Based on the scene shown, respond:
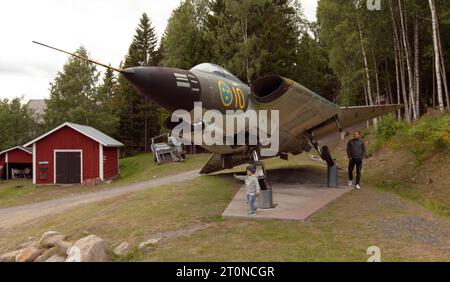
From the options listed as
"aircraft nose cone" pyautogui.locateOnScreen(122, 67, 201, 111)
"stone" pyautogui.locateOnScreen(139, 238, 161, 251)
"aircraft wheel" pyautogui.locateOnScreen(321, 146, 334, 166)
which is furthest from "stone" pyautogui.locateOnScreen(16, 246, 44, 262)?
"aircraft wheel" pyautogui.locateOnScreen(321, 146, 334, 166)

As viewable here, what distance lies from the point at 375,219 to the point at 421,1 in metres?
18.6

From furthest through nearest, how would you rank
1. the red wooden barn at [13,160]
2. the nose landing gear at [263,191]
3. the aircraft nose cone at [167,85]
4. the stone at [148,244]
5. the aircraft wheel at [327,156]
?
the red wooden barn at [13,160] < the aircraft wheel at [327,156] < the nose landing gear at [263,191] < the stone at [148,244] < the aircraft nose cone at [167,85]

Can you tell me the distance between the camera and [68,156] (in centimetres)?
2483

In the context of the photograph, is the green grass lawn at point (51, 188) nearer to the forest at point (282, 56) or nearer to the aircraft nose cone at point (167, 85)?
the forest at point (282, 56)

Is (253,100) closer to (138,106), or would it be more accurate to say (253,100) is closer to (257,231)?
(257,231)

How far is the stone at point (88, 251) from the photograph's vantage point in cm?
575

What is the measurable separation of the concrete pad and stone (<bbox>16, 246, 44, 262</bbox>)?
363 centimetres

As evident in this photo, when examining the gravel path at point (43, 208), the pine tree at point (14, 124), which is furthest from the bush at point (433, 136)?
the pine tree at point (14, 124)

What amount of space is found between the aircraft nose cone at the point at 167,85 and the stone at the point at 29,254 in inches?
139

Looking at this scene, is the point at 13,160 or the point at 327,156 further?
the point at 13,160

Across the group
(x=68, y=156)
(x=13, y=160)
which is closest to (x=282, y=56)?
(x=68, y=156)

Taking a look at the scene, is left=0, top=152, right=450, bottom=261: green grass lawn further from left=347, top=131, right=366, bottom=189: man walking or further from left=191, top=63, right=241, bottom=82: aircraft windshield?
left=191, top=63, right=241, bottom=82: aircraft windshield

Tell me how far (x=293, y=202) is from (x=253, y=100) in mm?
2774

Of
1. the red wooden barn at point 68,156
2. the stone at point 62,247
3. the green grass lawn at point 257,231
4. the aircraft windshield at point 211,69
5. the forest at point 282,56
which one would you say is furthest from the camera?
the red wooden barn at point 68,156
